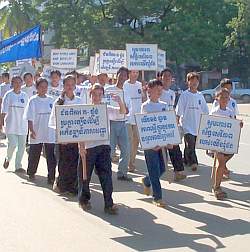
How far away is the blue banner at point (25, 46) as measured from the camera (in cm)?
1628

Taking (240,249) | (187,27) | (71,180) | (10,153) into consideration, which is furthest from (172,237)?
(187,27)

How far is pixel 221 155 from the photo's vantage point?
8.52 m

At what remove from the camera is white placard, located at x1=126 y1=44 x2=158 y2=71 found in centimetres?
1280

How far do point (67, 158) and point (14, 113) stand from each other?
2.78 metres

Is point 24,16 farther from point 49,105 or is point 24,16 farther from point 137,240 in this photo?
point 137,240

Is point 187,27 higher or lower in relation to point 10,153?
higher

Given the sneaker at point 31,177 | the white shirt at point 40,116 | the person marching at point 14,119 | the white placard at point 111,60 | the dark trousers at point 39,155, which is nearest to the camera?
the dark trousers at point 39,155

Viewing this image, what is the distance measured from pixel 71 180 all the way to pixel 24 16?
38.1m

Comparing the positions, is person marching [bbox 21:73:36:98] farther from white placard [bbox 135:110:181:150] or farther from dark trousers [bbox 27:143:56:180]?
white placard [bbox 135:110:181:150]

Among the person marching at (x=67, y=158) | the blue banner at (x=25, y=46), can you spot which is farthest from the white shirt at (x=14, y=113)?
the blue banner at (x=25, y=46)

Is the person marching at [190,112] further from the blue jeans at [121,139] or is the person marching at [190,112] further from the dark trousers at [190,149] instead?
the blue jeans at [121,139]

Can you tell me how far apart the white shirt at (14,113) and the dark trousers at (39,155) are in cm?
110

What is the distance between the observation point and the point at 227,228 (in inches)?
264

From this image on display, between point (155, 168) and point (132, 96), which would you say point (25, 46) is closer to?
point (132, 96)
